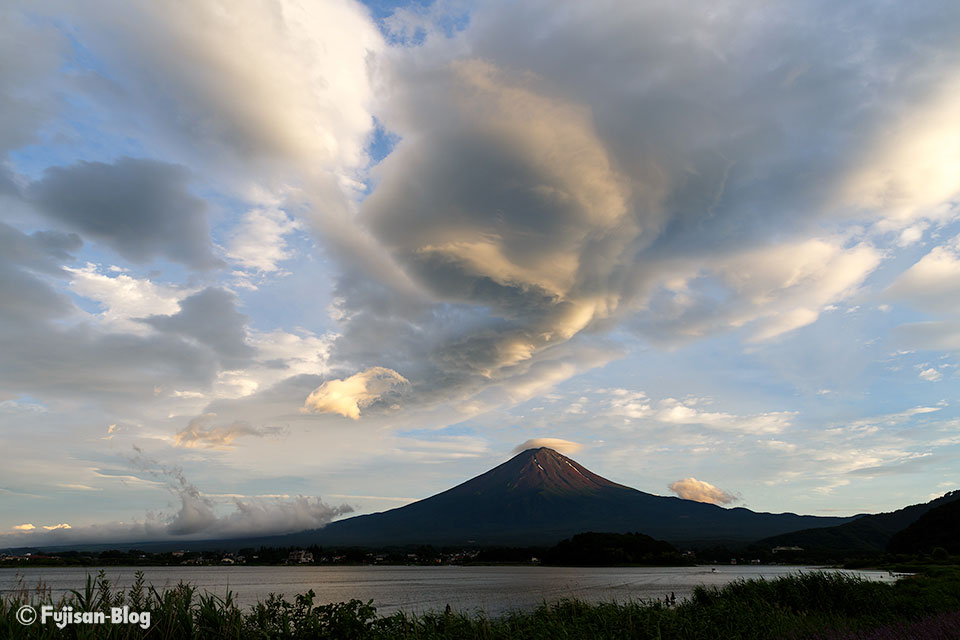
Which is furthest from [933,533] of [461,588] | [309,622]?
[309,622]

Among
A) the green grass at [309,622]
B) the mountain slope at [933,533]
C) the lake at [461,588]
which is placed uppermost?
the mountain slope at [933,533]

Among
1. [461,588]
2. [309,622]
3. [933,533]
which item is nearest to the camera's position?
[309,622]

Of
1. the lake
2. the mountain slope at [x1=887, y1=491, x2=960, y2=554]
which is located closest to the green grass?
the lake

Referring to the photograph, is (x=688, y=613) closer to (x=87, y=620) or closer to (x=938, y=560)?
(x=87, y=620)

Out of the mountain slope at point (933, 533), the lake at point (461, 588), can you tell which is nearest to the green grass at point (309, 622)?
A: the lake at point (461, 588)

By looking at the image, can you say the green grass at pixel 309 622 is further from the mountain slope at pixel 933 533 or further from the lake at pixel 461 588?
the mountain slope at pixel 933 533

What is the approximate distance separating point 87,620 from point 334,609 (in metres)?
4.84

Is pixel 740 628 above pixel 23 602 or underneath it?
underneath

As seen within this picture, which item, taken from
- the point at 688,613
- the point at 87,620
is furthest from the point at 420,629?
the point at 688,613

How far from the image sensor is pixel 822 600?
26.8 m

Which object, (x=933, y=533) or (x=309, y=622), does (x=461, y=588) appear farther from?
(x=933, y=533)

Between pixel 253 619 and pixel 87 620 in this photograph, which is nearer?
pixel 87 620

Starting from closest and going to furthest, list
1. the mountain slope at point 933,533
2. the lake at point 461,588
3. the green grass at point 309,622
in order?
the green grass at point 309,622 < the lake at point 461,588 < the mountain slope at point 933,533

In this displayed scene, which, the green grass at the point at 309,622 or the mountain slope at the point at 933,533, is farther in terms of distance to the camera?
the mountain slope at the point at 933,533
